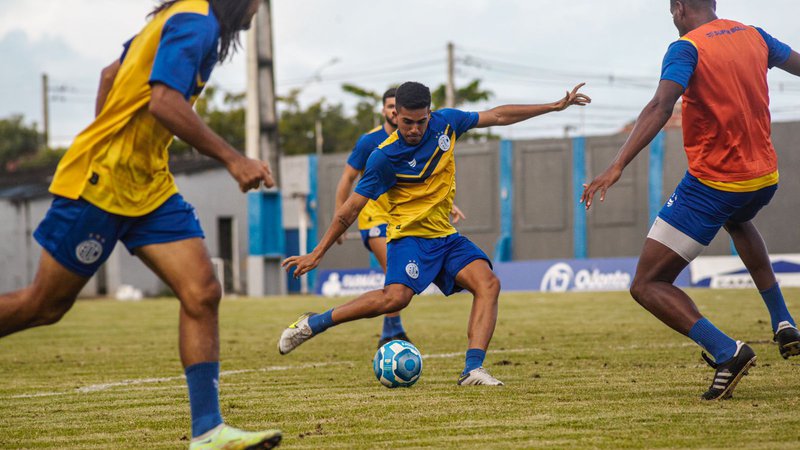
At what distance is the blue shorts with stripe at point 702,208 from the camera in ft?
22.2

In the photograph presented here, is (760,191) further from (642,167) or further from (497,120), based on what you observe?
(642,167)

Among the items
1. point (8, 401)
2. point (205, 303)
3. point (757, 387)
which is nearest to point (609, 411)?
point (757, 387)

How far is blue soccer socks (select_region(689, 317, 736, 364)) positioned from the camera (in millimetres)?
6539

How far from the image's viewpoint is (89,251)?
16.3 ft

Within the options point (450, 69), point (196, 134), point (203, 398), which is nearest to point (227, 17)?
point (196, 134)

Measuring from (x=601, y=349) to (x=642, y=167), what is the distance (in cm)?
2444

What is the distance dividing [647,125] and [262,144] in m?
24.7

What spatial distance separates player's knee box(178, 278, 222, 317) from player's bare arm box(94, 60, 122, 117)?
0.93m

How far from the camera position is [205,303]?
498cm

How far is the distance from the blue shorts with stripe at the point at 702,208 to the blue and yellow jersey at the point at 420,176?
1.87 m

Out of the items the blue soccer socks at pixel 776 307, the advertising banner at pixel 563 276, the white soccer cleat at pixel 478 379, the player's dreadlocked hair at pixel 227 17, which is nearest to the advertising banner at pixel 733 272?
the advertising banner at pixel 563 276

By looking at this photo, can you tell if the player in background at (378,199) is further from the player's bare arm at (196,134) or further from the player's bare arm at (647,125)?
the player's bare arm at (196,134)

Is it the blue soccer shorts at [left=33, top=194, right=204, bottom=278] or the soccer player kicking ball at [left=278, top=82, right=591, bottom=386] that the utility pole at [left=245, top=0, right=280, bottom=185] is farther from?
the blue soccer shorts at [left=33, top=194, right=204, bottom=278]

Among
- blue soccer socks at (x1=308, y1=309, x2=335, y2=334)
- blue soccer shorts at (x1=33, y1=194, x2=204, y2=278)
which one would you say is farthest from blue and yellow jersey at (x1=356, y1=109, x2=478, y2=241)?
blue soccer shorts at (x1=33, y1=194, x2=204, y2=278)
